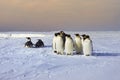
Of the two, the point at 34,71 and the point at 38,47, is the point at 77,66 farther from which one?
the point at 38,47

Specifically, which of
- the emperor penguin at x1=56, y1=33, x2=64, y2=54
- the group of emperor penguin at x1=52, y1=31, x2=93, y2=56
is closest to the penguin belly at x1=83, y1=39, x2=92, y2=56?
the group of emperor penguin at x1=52, y1=31, x2=93, y2=56

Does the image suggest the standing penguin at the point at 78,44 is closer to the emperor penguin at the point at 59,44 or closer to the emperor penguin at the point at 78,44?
the emperor penguin at the point at 78,44

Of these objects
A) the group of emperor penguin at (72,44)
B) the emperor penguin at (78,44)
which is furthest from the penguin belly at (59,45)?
the emperor penguin at (78,44)

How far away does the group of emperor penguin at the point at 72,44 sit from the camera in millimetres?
11207

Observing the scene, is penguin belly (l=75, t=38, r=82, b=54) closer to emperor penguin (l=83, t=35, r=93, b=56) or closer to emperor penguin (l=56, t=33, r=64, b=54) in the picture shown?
emperor penguin (l=83, t=35, r=93, b=56)

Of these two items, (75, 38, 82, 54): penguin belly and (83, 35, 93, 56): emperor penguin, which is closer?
(83, 35, 93, 56): emperor penguin

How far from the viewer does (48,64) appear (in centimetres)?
939

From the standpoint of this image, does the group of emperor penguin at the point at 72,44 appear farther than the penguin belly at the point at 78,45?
No

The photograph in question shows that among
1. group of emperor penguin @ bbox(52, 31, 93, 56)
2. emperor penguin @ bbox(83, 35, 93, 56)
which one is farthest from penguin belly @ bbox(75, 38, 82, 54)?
emperor penguin @ bbox(83, 35, 93, 56)

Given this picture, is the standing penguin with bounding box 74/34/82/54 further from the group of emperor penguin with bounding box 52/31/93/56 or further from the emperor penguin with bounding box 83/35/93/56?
the emperor penguin with bounding box 83/35/93/56

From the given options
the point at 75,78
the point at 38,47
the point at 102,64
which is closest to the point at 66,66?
the point at 102,64

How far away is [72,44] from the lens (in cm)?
1132

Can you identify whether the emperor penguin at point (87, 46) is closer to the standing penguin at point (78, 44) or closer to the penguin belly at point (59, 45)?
the standing penguin at point (78, 44)

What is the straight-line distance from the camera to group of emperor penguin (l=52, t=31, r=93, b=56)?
11.2 m
